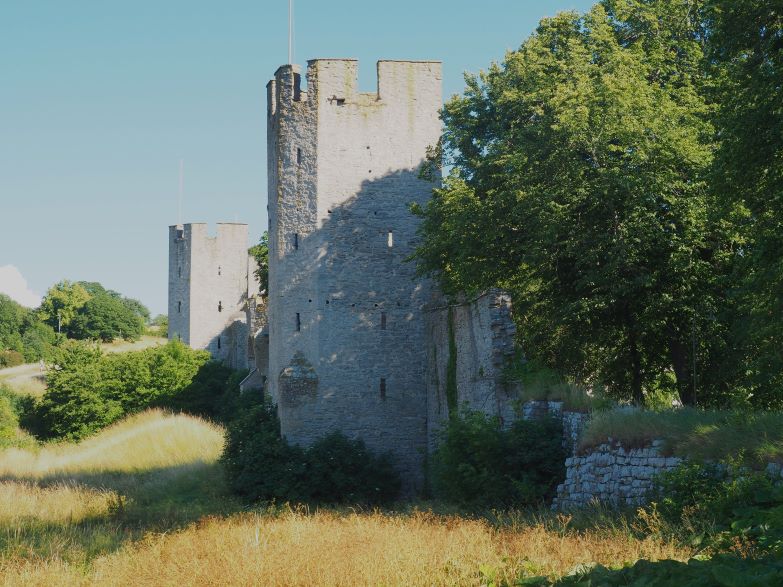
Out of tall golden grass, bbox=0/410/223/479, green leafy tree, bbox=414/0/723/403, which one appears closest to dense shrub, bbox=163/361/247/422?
tall golden grass, bbox=0/410/223/479

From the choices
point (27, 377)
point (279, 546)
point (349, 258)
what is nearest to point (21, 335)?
point (27, 377)

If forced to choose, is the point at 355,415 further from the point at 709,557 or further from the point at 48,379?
the point at 48,379

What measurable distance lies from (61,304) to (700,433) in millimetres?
90038

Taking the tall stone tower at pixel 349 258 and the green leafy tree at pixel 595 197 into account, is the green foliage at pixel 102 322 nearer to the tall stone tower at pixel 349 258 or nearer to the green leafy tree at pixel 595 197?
the tall stone tower at pixel 349 258

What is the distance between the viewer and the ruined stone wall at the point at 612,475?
12.6 meters

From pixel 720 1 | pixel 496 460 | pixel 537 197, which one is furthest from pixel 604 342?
pixel 720 1

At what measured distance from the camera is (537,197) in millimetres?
19625

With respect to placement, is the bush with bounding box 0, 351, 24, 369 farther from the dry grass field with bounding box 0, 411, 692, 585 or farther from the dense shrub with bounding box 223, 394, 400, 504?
the dry grass field with bounding box 0, 411, 692, 585

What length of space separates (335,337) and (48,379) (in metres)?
23.9

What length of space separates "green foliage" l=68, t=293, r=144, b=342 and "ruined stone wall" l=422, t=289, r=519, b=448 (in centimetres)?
7147

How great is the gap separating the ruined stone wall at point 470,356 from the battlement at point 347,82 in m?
6.00

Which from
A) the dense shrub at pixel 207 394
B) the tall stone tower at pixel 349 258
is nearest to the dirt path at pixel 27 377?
the dense shrub at pixel 207 394

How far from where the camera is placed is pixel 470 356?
21594 millimetres

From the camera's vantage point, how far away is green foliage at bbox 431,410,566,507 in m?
16.0
